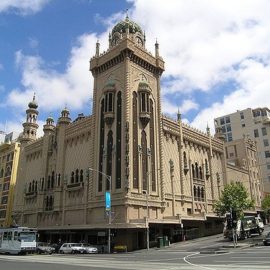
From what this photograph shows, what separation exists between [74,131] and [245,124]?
2517 inches

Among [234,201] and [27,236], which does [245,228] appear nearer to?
[234,201]

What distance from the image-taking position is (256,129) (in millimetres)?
105000

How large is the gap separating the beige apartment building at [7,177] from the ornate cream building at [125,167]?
11.8 metres

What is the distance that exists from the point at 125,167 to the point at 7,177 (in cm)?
4763

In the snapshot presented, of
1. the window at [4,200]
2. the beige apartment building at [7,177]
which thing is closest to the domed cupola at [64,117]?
the beige apartment building at [7,177]

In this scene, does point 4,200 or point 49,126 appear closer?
point 49,126

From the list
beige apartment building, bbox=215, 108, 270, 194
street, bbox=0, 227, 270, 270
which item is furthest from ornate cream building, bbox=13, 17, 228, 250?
beige apartment building, bbox=215, 108, 270, 194

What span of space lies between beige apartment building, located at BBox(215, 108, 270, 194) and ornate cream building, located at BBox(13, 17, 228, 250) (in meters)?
35.0

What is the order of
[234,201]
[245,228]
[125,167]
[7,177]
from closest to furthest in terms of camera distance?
[234,201]
[245,228]
[125,167]
[7,177]

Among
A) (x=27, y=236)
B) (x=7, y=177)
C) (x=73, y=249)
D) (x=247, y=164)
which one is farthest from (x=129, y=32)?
(x=7, y=177)

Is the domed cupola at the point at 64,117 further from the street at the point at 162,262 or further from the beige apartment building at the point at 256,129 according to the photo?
the beige apartment building at the point at 256,129

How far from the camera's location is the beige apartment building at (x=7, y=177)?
8237 cm

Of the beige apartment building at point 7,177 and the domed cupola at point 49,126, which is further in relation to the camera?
the beige apartment building at point 7,177

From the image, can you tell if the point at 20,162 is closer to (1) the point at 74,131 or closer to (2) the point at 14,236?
(1) the point at 74,131
